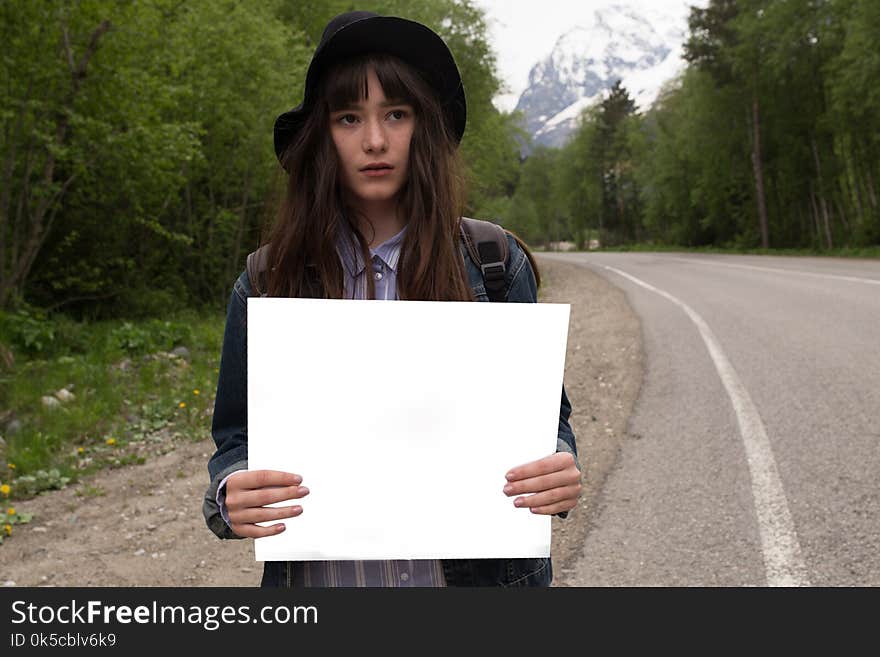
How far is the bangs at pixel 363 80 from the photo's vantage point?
1.48 metres

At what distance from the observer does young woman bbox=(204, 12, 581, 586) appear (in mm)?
1481

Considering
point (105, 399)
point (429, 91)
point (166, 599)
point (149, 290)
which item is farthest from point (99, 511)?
point (149, 290)

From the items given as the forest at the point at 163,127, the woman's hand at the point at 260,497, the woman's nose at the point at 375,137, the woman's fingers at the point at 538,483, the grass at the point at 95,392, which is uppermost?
the forest at the point at 163,127

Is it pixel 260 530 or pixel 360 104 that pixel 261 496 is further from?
pixel 360 104

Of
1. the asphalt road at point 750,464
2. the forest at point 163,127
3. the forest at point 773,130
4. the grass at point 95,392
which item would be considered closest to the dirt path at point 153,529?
the asphalt road at point 750,464

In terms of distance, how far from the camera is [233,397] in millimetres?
1521

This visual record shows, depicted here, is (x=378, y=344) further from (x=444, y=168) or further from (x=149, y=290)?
(x=149, y=290)

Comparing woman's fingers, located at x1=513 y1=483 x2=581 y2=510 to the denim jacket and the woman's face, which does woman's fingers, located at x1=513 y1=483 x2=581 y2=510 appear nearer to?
the denim jacket

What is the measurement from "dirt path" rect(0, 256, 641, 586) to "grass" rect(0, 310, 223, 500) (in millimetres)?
291

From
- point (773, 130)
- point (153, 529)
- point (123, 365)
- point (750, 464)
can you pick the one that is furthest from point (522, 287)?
point (773, 130)

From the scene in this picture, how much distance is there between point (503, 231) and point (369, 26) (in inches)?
18.5

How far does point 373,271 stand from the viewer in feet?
5.09

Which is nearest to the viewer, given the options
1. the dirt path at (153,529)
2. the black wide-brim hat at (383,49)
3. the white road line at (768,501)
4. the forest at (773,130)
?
the black wide-brim hat at (383,49)

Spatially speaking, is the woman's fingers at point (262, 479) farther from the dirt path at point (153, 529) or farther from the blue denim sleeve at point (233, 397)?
the dirt path at point (153, 529)
